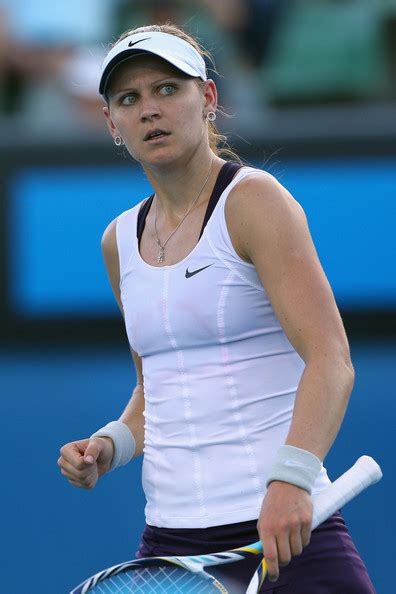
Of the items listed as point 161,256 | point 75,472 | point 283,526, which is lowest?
point 283,526

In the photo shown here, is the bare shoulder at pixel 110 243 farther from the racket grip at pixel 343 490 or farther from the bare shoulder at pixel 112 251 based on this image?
the racket grip at pixel 343 490

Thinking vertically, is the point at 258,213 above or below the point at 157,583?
above

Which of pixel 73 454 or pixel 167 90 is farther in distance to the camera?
pixel 73 454

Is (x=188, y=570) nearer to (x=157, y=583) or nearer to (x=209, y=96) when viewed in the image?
(x=157, y=583)

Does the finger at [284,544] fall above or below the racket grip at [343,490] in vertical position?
below

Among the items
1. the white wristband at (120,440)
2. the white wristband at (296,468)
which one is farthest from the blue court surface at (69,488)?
the white wristband at (296,468)

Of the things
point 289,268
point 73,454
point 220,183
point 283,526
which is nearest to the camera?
point 283,526

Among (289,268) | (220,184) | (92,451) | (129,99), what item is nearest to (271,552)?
(289,268)

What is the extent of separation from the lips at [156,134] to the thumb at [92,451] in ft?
2.32

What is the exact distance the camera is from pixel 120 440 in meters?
2.98

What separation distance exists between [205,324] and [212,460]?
0.29 metres

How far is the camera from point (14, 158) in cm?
501

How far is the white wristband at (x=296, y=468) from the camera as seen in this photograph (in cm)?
233

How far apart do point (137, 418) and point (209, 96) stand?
815mm
